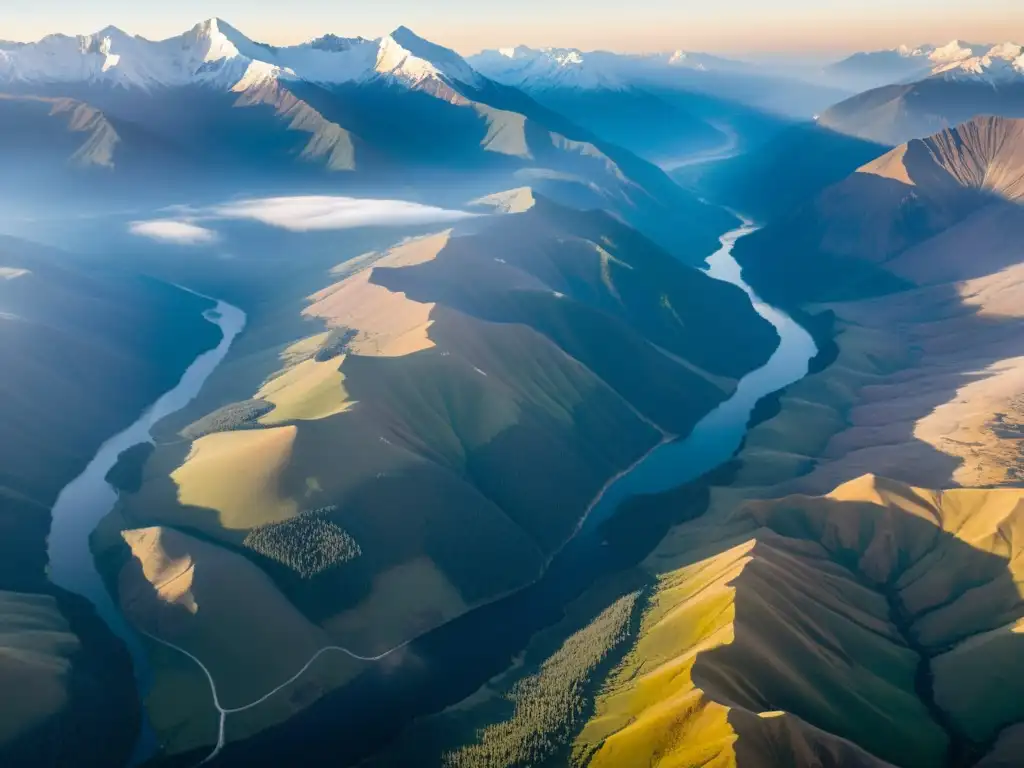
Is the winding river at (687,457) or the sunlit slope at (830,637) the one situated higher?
the sunlit slope at (830,637)

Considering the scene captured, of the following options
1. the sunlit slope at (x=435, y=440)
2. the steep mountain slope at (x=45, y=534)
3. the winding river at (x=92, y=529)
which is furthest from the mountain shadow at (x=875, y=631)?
the steep mountain slope at (x=45, y=534)

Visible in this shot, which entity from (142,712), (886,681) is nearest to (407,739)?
(142,712)

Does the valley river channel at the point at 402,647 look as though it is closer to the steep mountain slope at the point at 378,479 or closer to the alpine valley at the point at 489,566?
the alpine valley at the point at 489,566

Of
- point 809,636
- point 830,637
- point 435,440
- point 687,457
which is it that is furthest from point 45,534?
point 830,637

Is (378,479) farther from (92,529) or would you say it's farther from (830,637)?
(830,637)

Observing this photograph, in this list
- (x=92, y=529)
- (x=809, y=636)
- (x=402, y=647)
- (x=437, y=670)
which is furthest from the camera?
(x=92, y=529)

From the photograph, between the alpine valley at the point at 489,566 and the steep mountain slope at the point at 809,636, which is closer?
the steep mountain slope at the point at 809,636
